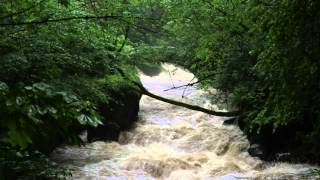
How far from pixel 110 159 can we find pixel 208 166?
2.26 meters

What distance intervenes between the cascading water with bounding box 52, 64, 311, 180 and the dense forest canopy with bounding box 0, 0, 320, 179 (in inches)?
27.0

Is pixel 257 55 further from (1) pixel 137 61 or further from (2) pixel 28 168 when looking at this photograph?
(2) pixel 28 168

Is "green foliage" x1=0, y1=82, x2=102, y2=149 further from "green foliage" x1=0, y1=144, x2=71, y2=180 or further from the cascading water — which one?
the cascading water

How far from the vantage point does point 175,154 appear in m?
10.5

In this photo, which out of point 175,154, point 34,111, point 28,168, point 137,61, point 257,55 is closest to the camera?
point 34,111

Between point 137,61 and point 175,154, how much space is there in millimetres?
3593

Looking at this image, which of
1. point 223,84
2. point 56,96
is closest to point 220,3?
→ point 223,84

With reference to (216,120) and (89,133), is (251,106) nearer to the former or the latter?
(216,120)

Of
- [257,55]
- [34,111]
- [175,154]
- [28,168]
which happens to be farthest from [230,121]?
[34,111]

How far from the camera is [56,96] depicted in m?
1.49

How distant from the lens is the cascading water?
29.3ft

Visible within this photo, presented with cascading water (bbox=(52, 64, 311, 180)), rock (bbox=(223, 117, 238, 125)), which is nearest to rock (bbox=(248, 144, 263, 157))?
cascading water (bbox=(52, 64, 311, 180))

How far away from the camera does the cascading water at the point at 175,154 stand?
29.3ft

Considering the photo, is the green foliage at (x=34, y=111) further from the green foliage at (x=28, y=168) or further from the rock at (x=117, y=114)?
the rock at (x=117, y=114)
